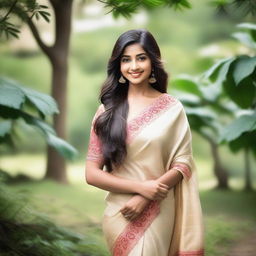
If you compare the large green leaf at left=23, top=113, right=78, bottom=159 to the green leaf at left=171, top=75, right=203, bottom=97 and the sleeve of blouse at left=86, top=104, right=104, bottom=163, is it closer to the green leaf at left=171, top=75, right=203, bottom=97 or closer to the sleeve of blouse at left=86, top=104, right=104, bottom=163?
the sleeve of blouse at left=86, top=104, right=104, bottom=163

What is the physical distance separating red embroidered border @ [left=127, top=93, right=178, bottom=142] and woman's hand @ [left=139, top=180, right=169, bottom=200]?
0.13m

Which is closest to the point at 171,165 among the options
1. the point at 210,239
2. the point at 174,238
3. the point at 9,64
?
the point at 174,238

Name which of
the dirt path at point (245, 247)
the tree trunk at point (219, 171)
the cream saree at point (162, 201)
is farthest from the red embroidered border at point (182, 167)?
the tree trunk at point (219, 171)

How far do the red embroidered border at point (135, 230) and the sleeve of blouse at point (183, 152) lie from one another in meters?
0.12

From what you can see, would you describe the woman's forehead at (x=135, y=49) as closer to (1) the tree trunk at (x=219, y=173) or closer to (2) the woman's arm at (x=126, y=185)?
(2) the woman's arm at (x=126, y=185)

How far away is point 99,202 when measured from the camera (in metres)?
3.66

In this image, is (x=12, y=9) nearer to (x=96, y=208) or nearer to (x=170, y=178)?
(x=170, y=178)

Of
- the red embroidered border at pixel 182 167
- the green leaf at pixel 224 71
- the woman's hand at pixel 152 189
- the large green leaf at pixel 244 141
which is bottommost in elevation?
the large green leaf at pixel 244 141

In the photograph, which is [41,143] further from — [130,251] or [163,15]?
[130,251]

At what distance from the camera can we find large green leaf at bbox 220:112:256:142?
2.42 meters

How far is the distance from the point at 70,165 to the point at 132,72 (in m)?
3.40

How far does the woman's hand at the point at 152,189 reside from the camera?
1517 mm

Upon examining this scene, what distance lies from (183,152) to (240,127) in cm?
95

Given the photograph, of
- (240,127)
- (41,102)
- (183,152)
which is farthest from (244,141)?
(183,152)
